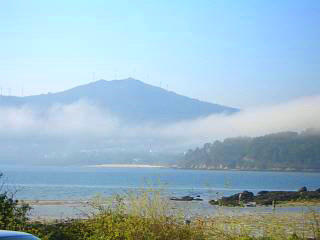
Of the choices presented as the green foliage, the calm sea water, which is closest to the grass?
the green foliage

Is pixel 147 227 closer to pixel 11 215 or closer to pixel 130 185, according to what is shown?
pixel 11 215

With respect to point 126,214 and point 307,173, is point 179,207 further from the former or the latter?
point 307,173

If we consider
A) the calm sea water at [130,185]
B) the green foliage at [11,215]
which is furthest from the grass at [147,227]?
the calm sea water at [130,185]

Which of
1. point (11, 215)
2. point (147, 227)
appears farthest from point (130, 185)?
Answer: point (147, 227)

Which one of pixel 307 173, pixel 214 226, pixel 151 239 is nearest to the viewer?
pixel 151 239

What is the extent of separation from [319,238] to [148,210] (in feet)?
12.1

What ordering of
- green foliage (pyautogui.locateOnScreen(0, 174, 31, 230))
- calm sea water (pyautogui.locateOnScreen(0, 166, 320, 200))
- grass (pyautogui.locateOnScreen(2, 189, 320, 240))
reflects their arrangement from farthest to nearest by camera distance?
1. calm sea water (pyautogui.locateOnScreen(0, 166, 320, 200))
2. green foliage (pyautogui.locateOnScreen(0, 174, 31, 230))
3. grass (pyautogui.locateOnScreen(2, 189, 320, 240))

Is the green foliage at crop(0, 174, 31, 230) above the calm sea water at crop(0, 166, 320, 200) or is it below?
below

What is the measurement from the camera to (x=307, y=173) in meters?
193

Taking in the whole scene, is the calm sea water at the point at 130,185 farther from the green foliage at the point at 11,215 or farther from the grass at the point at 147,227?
the green foliage at the point at 11,215

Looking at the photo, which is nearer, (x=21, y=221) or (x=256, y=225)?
(x=21, y=221)

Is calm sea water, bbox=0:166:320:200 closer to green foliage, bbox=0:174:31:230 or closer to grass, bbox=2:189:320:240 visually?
Answer: grass, bbox=2:189:320:240

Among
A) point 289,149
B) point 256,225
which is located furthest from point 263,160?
point 256,225

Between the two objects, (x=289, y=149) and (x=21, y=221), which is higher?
(x=289, y=149)
